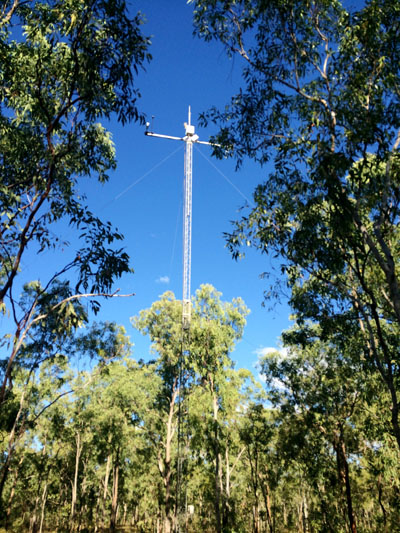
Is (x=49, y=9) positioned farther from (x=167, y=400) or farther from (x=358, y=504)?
(x=358, y=504)

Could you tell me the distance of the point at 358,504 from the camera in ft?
99.3

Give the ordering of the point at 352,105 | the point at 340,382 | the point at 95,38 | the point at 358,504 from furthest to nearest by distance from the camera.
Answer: the point at 358,504 < the point at 340,382 < the point at 352,105 < the point at 95,38

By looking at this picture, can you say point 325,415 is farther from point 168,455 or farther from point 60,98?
point 60,98

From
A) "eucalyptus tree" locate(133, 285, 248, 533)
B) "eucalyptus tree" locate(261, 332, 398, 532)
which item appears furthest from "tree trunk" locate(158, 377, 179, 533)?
"eucalyptus tree" locate(261, 332, 398, 532)

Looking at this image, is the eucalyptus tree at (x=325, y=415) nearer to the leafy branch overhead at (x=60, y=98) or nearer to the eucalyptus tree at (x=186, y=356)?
the eucalyptus tree at (x=186, y=356)

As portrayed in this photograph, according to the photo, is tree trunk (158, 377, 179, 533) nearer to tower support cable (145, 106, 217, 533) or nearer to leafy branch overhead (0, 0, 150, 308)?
tower support cable (145, 106, 217, 533)

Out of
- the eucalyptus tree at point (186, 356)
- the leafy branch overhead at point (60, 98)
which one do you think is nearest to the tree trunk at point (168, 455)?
the eucalyptus tree at point (186, 356)

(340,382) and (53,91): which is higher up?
(53,91)

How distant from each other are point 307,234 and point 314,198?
885 mm

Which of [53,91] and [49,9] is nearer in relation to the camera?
[49,9]

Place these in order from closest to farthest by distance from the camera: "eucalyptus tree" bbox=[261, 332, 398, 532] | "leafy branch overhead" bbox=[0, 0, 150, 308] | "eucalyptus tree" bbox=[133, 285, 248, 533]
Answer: "leafy branch overhead" bbox=[0, 0, 150, 308]
"eucalyptus tree" bbox=[261, 332, 398, 532]
"eucalyptus tree" bbox=[133, 285, 248, 533]

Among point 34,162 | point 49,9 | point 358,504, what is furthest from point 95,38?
point 358,504

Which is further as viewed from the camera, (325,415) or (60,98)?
(325,415)

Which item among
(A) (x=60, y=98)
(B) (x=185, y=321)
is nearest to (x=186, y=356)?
(B) (x=185, y=321)
